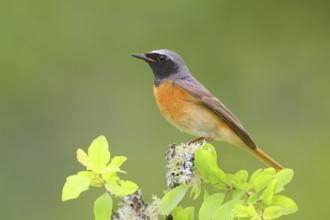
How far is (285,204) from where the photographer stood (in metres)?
3.26

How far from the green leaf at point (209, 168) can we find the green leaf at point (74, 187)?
1.76 feet

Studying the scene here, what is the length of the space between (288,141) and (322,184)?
0.97 metres

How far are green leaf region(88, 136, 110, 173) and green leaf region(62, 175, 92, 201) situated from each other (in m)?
0.08

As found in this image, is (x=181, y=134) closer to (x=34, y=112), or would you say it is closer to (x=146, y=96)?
(x=146, y=96)

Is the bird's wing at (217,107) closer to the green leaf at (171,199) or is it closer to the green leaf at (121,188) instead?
the green leaf at (171,199)

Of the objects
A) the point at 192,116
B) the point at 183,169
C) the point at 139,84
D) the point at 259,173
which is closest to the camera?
the point at 259,173

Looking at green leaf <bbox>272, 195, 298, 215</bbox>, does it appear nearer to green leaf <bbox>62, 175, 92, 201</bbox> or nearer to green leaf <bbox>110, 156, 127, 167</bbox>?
green leaf <bbox>110, 156, 127, 167</bbox>

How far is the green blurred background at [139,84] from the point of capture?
980 cm

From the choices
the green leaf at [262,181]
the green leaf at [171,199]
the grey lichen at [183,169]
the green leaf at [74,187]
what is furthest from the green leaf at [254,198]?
the green leaf at [74,187]

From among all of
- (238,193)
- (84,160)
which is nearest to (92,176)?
(84,160)

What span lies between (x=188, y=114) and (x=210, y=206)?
276 centimetres

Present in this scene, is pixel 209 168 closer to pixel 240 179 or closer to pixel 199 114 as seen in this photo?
pixel 240 179

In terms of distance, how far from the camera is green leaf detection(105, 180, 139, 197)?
3.23 metres

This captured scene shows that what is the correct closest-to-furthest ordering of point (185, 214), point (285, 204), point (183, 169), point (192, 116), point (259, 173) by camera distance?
point (285, 204) → point (259, 173) → point (185, 214) → point (183, 169) → point (192, 116)
